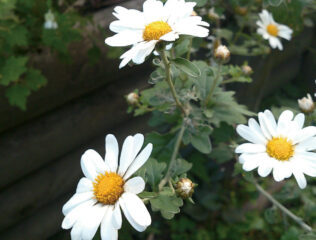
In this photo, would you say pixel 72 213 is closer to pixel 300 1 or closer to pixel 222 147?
pixel 222 147

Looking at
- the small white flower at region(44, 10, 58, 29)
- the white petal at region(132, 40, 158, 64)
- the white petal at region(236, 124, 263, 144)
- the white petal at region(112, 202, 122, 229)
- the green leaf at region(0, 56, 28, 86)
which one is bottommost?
the white petal at region(236, 124, 263, 144)

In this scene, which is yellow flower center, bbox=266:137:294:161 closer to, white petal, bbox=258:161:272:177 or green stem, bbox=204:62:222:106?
white petal, bbox=258:161:272:177

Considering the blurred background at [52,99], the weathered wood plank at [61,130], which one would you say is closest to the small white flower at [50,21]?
the blurred background at [52,99]

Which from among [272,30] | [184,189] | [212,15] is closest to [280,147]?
[184,189]

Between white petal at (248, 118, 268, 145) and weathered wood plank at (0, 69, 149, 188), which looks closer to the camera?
white petal at (248, 118, 268, 145)

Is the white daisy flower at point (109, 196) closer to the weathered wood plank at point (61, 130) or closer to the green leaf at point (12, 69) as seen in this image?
the green leaf at point (12, 69)

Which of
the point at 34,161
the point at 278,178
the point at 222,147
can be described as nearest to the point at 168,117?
the point at 222,147

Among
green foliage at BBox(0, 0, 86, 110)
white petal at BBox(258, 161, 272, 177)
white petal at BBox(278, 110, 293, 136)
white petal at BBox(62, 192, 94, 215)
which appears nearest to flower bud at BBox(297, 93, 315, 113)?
white petal at BBox(278, 110, 293, 136)
